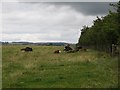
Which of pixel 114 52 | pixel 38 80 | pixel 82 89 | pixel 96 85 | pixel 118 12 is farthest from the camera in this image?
pixel 114 52

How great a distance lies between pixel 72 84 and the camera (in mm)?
14430

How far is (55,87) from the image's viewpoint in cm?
1352

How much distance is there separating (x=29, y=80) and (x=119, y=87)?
15.9 ft

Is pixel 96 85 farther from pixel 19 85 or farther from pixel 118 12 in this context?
pixel 118 12

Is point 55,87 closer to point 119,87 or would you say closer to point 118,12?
point 119,87

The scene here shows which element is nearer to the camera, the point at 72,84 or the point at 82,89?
the point at 82,89

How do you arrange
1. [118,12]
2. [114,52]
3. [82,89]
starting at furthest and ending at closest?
[114,52], [118,12], [82,89]

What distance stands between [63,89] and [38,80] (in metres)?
3.37

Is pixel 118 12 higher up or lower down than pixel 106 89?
higher up

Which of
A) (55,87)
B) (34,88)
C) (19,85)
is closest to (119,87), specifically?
(55,87)

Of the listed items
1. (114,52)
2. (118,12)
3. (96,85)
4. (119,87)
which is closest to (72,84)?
(96,85)

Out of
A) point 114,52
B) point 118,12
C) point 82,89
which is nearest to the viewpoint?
point 82,89

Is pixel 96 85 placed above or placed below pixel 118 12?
below

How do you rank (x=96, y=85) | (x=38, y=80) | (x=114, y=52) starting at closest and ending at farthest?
(x=96, y=85) → (x=38, y=80) → (x=114, y=52)
